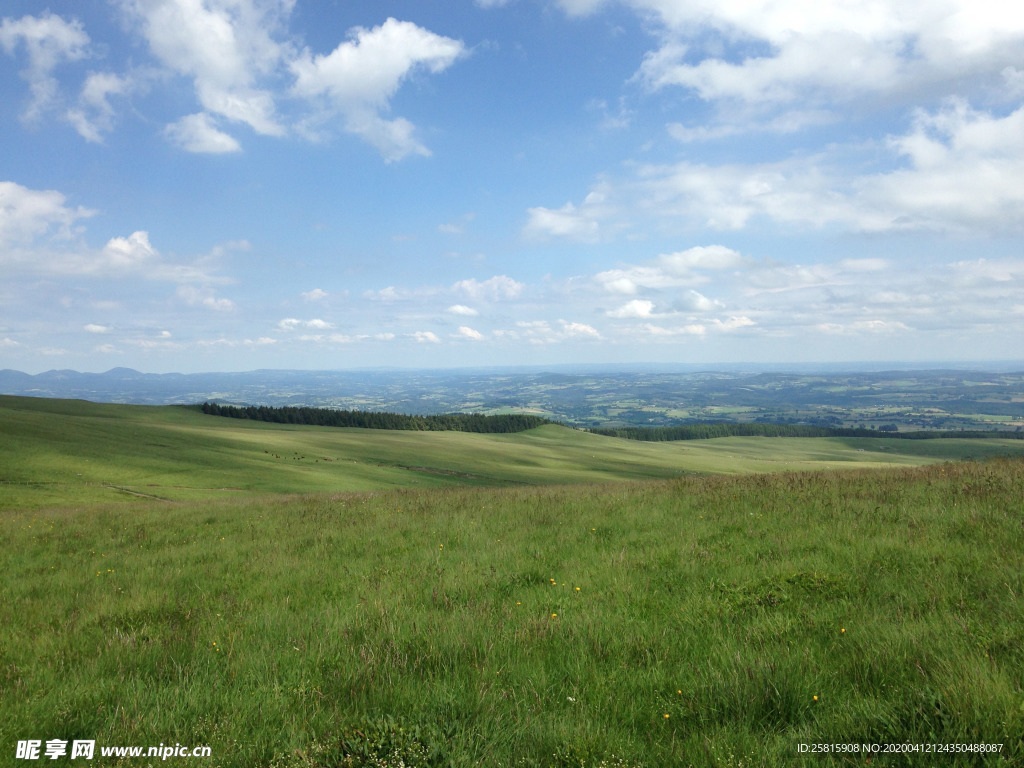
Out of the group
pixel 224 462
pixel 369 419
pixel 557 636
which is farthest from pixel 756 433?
pixel 557 636

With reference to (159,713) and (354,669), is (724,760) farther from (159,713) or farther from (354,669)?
(159,713)

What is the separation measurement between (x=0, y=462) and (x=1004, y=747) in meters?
55.6

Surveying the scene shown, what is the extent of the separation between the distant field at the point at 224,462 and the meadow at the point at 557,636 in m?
29.8

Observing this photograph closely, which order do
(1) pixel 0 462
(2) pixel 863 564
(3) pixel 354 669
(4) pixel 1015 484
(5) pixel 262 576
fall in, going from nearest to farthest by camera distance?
(3) pixel 354 669 → (2) pixel 863 564 → (5) pixel 262 576 → (4) pixel 1015 484 → (1) pixel 0 462

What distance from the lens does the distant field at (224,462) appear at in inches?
1469

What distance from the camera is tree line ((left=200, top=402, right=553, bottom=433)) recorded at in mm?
132375

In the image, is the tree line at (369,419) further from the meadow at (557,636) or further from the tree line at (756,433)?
the meadow at (557,636)

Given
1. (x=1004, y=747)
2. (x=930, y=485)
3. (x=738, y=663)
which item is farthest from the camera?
(x=930, y=485)

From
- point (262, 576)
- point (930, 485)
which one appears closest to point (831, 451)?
point (930, 485)

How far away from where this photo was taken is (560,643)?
16.6ft

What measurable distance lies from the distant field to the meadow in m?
29.8

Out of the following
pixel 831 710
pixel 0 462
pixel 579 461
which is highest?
pixel 831 710

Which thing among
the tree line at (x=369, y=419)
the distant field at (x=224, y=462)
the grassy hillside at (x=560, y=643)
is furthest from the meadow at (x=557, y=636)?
the tree line at (x=369, y=419)

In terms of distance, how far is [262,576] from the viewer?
8438 mm
